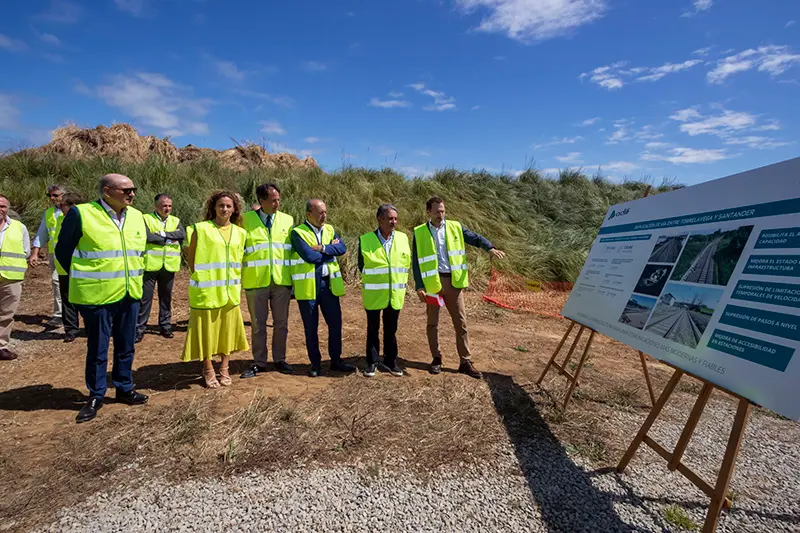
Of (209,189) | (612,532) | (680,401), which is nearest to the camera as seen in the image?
(612,532)

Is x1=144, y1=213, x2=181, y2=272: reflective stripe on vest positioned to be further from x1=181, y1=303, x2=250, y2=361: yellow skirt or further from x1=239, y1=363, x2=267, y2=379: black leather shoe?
x1=239, y1=363, x2=267, y2=379: black leather shoe

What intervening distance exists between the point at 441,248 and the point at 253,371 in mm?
2479

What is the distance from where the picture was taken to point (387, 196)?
43.6 ft

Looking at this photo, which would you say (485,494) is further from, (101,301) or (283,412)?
(101,301)

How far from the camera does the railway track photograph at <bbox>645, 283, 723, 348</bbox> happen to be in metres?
2.54

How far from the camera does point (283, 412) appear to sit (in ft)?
11.8

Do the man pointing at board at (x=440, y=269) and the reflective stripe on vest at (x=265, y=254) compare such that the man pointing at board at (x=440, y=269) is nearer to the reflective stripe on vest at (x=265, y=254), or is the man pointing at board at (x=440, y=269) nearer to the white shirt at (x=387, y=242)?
the white shirt at (x=387, y=242)

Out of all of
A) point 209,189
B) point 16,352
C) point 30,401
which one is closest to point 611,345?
point 30,401

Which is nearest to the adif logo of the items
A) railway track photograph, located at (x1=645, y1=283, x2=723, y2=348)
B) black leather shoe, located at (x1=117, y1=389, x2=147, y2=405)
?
railway track photograph, located at (x1=645, y1=283, x2=723, y2=348)

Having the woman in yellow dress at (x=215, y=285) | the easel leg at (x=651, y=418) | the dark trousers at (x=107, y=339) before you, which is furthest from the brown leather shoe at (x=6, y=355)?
the easel leg at (x=651, y=418)

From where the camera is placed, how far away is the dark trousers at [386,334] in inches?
185

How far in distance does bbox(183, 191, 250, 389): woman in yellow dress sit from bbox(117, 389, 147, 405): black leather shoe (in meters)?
0.50

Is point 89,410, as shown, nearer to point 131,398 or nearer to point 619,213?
point 131,398

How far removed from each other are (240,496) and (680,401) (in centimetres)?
439
